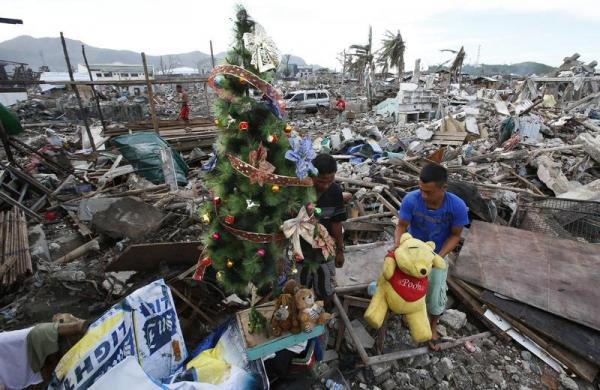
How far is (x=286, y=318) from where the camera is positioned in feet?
8.23

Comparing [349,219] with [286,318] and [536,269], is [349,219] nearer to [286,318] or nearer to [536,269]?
[536,269]

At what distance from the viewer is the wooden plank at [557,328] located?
3.03 metres

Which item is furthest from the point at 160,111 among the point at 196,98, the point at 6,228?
the point at 6,228

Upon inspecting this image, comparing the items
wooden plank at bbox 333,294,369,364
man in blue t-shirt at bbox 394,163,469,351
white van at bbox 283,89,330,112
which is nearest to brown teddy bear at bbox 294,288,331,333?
wooden plank at bbox 333,294,369,364

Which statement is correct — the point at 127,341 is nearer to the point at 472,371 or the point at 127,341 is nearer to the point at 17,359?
the point at 17,359

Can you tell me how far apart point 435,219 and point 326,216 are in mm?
1052

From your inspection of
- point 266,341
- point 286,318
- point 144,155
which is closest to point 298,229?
point 286,318

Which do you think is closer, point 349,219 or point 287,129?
point 287,129

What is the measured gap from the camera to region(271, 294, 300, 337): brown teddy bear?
8.20 feet

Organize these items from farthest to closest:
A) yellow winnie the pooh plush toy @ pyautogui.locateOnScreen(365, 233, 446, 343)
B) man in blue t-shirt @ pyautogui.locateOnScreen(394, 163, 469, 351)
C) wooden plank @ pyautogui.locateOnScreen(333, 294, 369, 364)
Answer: wooden plank @ pyautogui.locateOnScreen(333, 294, 369, 364) < man in blue t-shirt @ pyautogui.locateOnScreen(394, 163, 469, 351) < yellow winnie the pooh plush toy @ pyautogui.locateOnScreen(365, 233, 446, 343)

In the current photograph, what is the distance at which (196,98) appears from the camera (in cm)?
3250

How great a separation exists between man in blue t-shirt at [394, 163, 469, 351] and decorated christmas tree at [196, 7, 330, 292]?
1.08m

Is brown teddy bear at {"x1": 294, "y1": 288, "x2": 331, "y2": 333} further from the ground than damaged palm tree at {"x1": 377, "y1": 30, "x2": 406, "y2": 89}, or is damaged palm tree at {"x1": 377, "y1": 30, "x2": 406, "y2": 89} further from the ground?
damaged palm tree at {"x1": 377, "y1": 30, "x2": 406, "y2": 89}

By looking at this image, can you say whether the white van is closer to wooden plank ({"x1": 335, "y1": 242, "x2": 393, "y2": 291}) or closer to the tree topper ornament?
wooden plank ({"x1": 335, "y1": 242, "x2": 393, "y2": 291})
